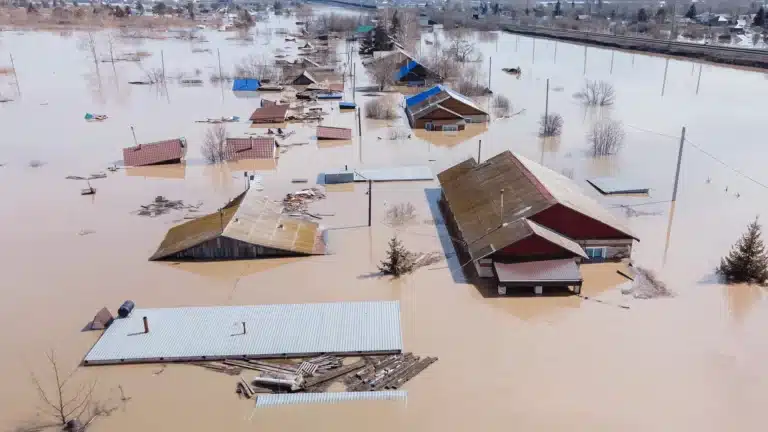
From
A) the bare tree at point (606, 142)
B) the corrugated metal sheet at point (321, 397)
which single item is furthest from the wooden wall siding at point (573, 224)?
the bare tree at point (606, 142)

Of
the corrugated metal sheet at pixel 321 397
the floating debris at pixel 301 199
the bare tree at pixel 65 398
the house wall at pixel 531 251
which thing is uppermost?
the house wall at pixel 531 251

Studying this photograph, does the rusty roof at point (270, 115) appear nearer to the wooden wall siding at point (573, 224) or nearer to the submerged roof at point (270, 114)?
the submerged roof at point (270, 114)

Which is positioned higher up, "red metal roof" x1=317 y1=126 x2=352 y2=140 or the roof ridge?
the roof ridge

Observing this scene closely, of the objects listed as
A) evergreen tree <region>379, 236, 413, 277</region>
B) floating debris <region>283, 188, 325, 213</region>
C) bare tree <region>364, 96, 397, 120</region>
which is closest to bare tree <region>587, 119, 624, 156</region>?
bare tree <region>364, 96, 397, 120</region>

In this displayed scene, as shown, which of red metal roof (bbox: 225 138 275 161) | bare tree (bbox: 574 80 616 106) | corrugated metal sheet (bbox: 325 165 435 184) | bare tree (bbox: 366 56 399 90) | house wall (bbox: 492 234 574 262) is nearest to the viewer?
house wall (bbox: 492 234 574 262)

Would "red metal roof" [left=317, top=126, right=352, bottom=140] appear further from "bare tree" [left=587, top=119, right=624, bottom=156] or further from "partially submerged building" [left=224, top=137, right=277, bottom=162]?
"bare tree" [left=587, top=119, right=624, bottom=156]

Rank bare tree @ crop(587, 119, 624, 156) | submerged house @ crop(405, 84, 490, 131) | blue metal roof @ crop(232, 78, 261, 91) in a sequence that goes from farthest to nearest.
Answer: blue metal roof @ crop(232, 78, 261, 91) < submerged house @ crop(405, 84, 490, 131) < bare tree @ crop(587, 119, 624, 156)
